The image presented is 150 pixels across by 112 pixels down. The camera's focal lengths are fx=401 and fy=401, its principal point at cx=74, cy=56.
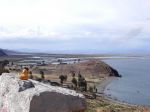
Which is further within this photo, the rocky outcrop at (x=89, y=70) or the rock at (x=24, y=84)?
the rocky outcrop at (x=89, y=70)

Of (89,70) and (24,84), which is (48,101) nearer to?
(24,84)

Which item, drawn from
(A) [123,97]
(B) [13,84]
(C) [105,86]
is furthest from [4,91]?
(C) [105,86]

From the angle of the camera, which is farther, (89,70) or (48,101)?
(89,70)

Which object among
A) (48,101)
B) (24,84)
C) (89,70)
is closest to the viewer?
(48,101)

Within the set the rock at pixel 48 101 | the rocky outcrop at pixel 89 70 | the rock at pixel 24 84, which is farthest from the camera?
the rocky outcrop at pixel 89 70

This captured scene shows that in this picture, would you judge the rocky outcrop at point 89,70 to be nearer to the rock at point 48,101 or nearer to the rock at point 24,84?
the rock at point 24,84

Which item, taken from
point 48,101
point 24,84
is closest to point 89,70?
point 24,84

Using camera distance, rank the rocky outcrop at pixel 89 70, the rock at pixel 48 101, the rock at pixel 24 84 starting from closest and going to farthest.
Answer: the rock at pixel 48 101, the rock at pixel 24 84, the rocky outcrop at pixel 89 70

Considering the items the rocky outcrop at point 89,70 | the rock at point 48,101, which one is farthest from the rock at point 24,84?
the rocky outcrop at point 89,70

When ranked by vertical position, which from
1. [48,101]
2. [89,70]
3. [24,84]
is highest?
[24,84]

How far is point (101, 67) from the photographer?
161875 millimetres

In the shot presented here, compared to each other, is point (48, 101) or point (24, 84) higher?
Result: point (24, 84)

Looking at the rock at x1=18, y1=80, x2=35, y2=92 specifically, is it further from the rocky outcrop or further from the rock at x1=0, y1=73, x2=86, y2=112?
the rocky outcrop

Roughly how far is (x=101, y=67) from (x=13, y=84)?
490ft
